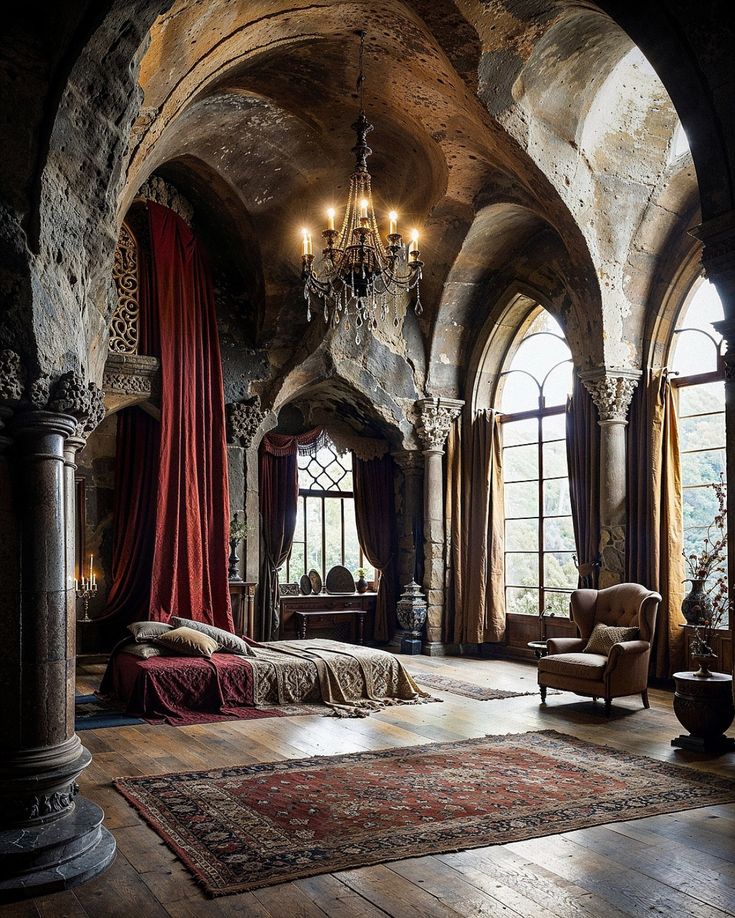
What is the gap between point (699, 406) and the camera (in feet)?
27.5

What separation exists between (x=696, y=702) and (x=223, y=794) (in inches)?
117

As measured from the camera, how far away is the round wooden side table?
5.46 m

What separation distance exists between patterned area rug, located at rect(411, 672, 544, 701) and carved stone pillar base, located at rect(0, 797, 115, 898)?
14.4 feet

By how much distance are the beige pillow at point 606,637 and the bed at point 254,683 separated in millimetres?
1451

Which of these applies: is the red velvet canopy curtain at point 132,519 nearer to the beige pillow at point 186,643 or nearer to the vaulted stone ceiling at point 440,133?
the vaulted stone ceiling at point 440,133

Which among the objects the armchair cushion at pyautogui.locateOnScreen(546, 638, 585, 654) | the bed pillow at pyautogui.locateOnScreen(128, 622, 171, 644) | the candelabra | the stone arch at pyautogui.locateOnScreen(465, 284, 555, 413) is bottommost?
the armchair cushion at pyautogui.locateOnScreen(546, 638, 585, 654)

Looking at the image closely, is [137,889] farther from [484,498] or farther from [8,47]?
[484,498]

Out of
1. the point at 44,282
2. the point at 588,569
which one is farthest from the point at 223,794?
the point at 588,569

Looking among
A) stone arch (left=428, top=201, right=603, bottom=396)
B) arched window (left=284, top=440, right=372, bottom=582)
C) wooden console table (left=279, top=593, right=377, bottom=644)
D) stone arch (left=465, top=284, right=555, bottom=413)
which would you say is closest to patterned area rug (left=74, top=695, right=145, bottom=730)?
wooden console table (left=279, top=593, right=377, bottom=644)

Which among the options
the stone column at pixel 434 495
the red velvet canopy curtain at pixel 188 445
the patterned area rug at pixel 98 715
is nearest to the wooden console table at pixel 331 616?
the stone column at pixel 434 495

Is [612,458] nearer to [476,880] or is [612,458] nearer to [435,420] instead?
[435,420]

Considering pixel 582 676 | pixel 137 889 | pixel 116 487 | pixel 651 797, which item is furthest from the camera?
pixel 116 487

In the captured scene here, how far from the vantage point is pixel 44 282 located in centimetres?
366

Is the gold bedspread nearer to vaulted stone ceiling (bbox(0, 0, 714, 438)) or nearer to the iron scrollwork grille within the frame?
vaulted stone ceiling (bbox(0, 0, 714, 438))
